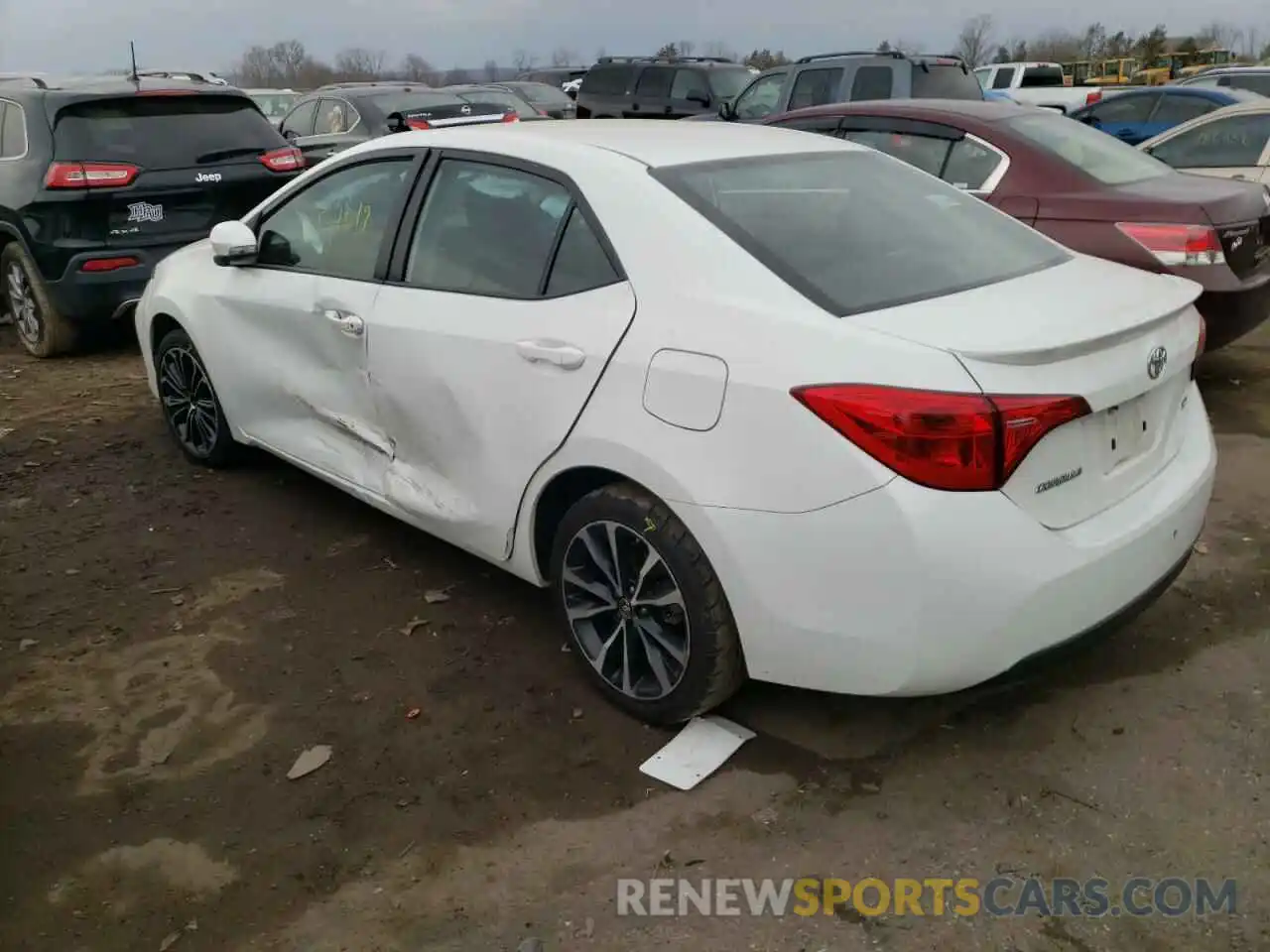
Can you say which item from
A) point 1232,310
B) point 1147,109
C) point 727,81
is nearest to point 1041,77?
point 727,81

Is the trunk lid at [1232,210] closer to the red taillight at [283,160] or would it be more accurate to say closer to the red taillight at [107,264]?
the red taillight at [283,160]

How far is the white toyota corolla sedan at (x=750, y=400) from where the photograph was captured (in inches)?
98.0

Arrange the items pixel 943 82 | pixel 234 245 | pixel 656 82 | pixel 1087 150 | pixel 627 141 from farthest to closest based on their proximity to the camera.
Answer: pixel 656 82 → pixel 943 82 → pixel 1087 150 → pixel 234 245 → pixel 627 141

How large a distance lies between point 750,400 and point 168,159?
5.92 m

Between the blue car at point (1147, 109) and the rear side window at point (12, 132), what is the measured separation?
37.3 feet

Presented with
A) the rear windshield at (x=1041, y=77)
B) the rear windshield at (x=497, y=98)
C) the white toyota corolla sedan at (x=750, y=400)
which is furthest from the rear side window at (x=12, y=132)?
the rear windshield at (x=1041, y=77)

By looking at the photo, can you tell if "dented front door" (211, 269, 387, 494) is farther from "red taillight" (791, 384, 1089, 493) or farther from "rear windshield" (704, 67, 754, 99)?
"rear windshield" (704, 67, 754, 99)

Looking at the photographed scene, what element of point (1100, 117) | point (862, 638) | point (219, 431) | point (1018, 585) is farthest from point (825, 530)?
point (1100, 117)

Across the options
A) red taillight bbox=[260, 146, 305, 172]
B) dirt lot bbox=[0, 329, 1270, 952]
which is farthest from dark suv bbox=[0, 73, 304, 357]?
dirt lot bbox=[0, 329, 1270, 952]

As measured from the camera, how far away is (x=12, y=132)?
23.4 feet

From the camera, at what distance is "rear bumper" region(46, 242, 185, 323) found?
6.91m

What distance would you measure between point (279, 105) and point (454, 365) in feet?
64.1

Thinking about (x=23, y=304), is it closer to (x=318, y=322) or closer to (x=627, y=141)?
(x=318, y=322)

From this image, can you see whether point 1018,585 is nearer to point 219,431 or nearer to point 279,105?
point 219,431
